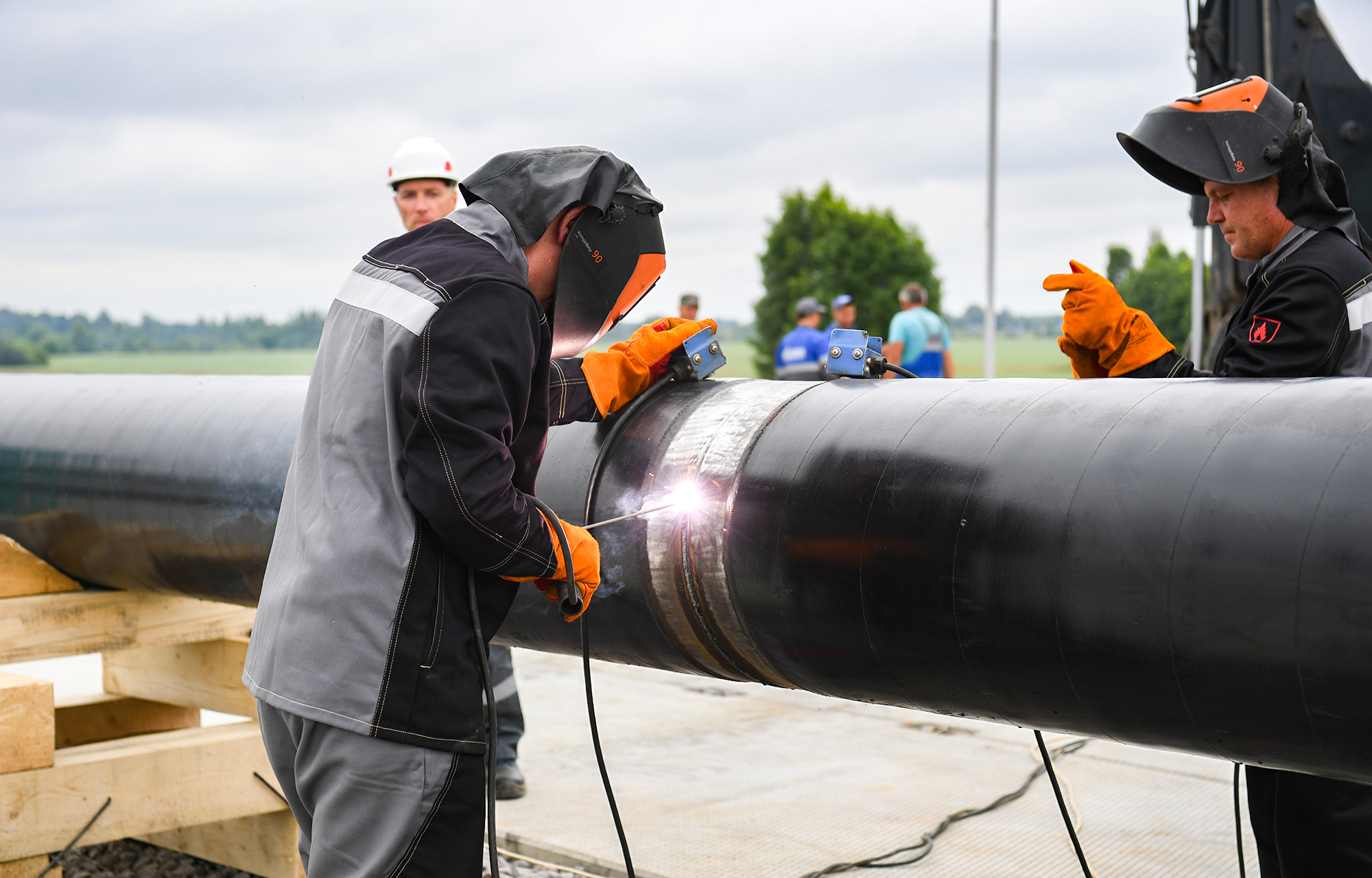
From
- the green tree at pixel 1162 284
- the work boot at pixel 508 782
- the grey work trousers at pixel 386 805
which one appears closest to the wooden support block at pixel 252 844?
the work boot at pixel 508 782

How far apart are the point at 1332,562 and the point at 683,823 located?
246cm

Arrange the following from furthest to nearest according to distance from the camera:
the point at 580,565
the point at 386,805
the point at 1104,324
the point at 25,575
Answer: the point at 25,575 → the point at 1104,324 → the point at 580,565 → the point at 386,805

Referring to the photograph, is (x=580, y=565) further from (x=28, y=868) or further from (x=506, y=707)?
(x=506, y=707)

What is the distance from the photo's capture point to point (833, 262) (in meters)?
44.2

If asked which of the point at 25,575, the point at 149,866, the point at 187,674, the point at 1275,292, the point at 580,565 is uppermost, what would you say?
the point at 1275,292

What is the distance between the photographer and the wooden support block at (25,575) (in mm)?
2963

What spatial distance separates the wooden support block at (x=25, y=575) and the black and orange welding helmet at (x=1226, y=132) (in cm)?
276

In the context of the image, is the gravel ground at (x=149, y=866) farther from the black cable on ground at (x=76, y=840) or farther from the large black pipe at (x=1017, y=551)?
the large black pipe at (x=1017, y=551)

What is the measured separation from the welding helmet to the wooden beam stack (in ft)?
5.61

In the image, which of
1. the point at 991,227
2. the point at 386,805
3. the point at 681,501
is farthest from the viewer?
the point at 991,227

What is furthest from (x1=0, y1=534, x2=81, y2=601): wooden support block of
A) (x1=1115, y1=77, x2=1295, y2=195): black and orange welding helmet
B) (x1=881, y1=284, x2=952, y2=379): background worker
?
(x1=881, y1=284, x2=952, y2=379): background worker

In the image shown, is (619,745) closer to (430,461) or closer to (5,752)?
(5,752)

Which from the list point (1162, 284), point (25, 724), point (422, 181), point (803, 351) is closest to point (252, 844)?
point (25, 724)

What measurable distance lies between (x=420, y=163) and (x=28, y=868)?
2.36 m
